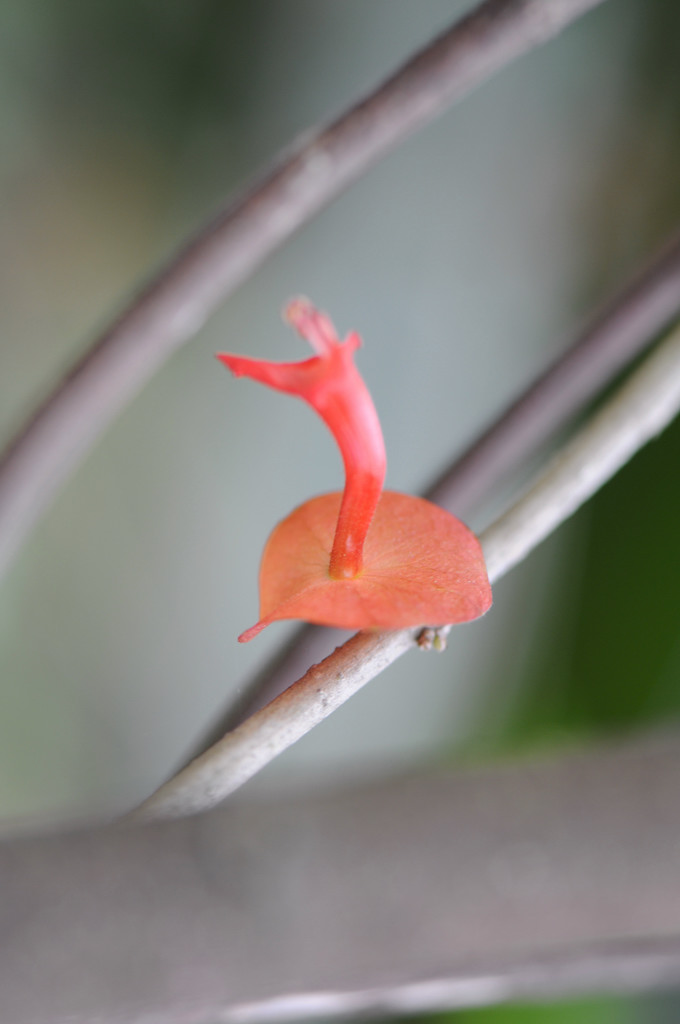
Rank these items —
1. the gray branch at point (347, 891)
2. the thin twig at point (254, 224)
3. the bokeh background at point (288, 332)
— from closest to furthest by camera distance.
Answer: the gray branch at point (347, 891)
the thin twig at point (254, 224)
the bokeh background at point (288, 332)

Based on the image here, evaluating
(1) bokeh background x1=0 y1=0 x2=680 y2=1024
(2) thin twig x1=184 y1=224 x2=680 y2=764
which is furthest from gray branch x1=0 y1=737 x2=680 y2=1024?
(1) bokeh background x1=0 y1=0 x2=680 y2=1024

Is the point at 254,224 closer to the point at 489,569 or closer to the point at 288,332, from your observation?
the point at 489,569

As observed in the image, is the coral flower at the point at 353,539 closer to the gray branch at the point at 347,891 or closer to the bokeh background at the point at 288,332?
the gray branch at the point at 347,891

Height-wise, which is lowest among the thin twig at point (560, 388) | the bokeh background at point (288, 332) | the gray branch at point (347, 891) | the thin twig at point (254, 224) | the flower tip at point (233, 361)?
the gray branch at point (347, 891)

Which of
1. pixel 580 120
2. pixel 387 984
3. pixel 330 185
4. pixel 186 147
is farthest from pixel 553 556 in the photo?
pixel 387 984

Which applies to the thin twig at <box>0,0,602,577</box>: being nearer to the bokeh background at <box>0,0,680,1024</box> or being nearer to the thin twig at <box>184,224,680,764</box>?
the thin twig at <box>184,224,680,764</box>

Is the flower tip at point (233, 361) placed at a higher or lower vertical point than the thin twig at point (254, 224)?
lower

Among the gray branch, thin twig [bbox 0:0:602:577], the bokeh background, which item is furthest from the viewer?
the bokeh background

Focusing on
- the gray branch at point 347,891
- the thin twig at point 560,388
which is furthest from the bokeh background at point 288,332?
the gray branch at point 347,891
